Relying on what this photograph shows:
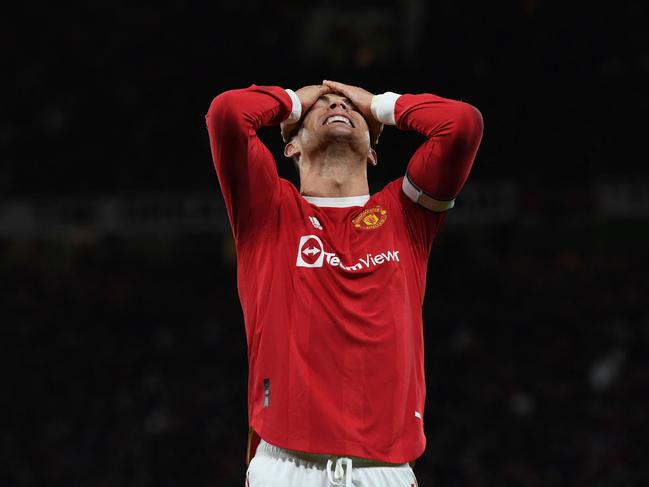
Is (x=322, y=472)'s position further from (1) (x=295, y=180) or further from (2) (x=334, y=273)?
(1) (x=295, y=180)

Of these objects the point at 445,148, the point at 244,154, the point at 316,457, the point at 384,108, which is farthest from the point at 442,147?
the point at 316,457

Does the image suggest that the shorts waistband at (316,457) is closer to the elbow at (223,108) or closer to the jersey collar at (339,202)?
the jersey collar at (339,202)

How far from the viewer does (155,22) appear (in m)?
16.6

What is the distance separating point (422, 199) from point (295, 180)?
8.16m

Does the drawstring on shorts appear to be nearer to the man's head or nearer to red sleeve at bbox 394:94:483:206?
red sleeve at bbox 394:94:483:206

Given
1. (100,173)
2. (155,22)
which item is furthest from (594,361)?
(155,22)

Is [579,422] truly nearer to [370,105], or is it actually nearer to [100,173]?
[100,173]

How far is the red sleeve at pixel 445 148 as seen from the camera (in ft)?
10.5

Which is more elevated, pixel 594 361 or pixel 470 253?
pixel 470 253

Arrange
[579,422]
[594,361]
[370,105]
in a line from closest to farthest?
[370,105]
[579,422]
[594,361]

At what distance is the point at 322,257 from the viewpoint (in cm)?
313

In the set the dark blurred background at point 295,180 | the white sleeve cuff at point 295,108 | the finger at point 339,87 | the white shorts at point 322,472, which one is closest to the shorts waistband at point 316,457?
the white shorts at point 322,472

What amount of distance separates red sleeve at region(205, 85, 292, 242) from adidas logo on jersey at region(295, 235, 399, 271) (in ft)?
0.62

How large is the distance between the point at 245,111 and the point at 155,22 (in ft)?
46.6
